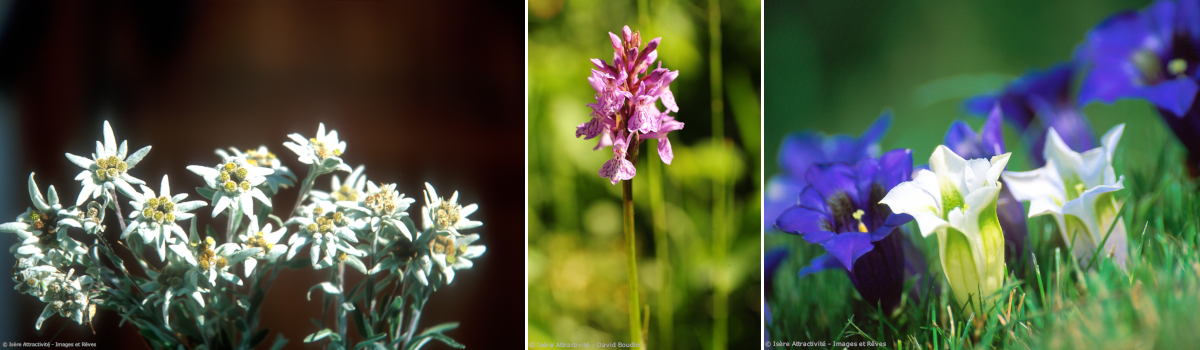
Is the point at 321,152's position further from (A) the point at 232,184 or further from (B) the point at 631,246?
(B) the point at 631,246

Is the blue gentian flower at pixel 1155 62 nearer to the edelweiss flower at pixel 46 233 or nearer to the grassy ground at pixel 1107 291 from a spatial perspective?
the grassy ground at pixel 1107 291

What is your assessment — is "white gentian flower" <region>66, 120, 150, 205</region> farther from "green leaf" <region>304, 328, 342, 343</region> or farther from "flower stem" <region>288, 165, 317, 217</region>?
"green leaf" <region>304, 328, 342, 343</region>

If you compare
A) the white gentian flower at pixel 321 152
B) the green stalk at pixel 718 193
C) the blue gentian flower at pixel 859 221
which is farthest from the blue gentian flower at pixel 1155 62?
the white gentian flower at pixel 321 152

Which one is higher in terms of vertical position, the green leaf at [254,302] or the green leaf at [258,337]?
the green leaf at [254,302]

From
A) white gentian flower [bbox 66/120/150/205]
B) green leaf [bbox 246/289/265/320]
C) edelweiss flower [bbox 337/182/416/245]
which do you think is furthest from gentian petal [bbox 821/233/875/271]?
white gentian flower [bbox 66/120/150/205]

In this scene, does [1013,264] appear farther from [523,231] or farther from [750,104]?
[523,231]

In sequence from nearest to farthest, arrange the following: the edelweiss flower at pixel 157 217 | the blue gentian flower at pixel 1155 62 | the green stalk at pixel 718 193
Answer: the edelweiss flower at pixel 157 217, the blue gentian flower at pixel 1155 62, the green stalk at pixel 718 193

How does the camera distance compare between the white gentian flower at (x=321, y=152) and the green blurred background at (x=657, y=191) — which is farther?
the green blurred background at (x=657, y=191)
